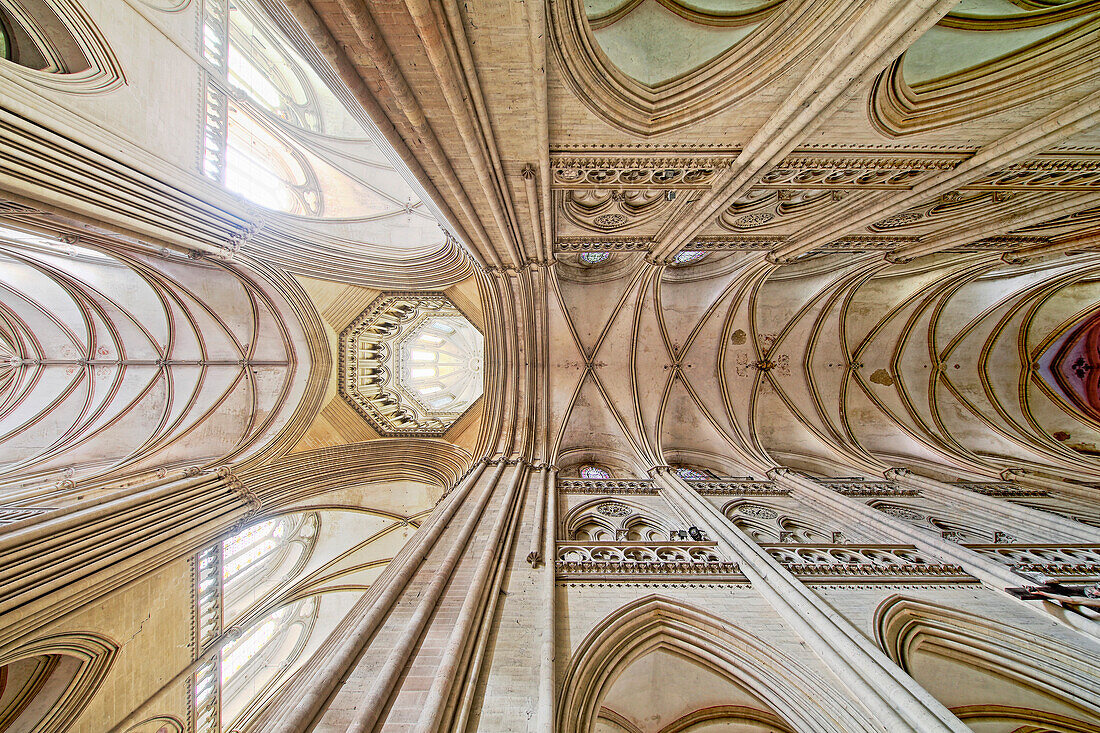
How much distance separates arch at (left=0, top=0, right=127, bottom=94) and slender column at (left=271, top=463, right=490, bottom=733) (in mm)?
6510

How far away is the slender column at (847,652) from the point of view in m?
2.81

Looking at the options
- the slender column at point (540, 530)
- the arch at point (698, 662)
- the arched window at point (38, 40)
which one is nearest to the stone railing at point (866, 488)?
the arch at point (698, 662)

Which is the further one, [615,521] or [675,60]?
[615,521]

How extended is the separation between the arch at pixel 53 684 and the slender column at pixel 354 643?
513 centimetres

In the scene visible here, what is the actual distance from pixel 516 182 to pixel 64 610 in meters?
8.16

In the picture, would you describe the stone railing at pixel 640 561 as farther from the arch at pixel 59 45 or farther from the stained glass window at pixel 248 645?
the stained glass window at pixel 248 645

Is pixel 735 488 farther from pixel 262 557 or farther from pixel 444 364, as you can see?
pixel 262 557

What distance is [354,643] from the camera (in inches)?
107

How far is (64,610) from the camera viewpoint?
15.5 ft

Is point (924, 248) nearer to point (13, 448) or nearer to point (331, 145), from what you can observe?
point (331, 145)

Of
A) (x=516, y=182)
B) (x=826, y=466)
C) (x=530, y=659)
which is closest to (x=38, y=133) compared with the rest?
(x=516, y=182)

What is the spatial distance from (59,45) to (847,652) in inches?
430

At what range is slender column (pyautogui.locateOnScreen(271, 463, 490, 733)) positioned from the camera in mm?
2059

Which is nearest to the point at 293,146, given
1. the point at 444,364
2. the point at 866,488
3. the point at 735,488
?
the point at 444,364
